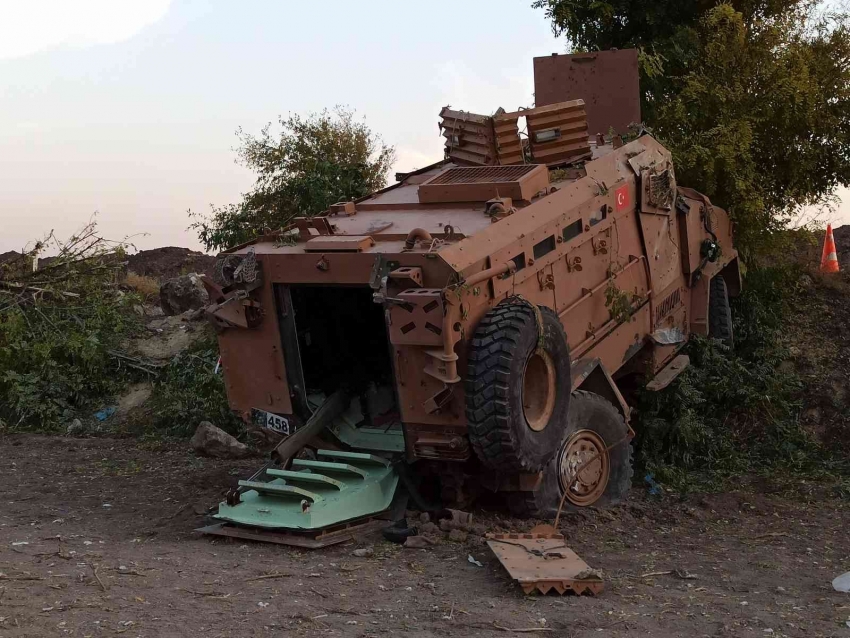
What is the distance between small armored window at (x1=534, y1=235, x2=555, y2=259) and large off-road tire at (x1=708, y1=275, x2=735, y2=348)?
397 cm

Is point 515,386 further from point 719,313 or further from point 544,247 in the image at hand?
point 719,313

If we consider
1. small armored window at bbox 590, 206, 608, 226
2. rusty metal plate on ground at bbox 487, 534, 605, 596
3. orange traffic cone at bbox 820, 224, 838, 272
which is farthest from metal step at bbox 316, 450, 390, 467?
orange traffic cone at bbox 820, 224, 838, 272

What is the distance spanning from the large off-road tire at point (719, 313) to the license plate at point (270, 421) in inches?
207

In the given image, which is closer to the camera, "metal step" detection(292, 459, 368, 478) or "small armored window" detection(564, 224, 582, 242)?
"metal step" detection(292, 459, 368, 478)

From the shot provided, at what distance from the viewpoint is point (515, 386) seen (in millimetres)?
6984

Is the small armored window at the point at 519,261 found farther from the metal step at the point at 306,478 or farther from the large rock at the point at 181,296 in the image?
the large rock at the point at 181,296

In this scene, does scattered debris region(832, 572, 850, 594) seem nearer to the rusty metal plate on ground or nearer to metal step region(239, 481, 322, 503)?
the rusty metal plate on ground

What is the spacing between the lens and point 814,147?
41.1ft

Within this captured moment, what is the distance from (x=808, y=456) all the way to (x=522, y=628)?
5.51m

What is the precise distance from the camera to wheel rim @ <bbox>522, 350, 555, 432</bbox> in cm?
746

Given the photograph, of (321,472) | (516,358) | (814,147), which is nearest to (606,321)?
(516,358)

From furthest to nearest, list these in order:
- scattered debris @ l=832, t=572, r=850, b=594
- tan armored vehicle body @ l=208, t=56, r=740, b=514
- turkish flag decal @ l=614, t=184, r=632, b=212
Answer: turkish flag decal @ l=614, t=184, r=632, b=212
tan armored vehicle body @ l=208, t=56, r=740, b=514
scattered debris @ l=832, t=572, r=850, b=594

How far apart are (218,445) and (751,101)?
725 cm

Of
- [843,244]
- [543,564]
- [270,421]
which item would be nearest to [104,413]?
[270,421]
